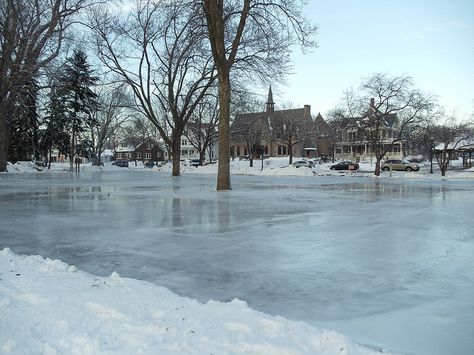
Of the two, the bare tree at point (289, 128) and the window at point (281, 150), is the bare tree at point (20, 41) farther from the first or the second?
the window at point (281, 150)

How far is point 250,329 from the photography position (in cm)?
378

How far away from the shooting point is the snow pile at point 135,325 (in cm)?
343

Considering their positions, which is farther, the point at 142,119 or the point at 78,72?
the point at 142,119

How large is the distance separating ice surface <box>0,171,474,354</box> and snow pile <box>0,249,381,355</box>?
1.64 ft

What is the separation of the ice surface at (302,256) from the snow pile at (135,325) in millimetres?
499

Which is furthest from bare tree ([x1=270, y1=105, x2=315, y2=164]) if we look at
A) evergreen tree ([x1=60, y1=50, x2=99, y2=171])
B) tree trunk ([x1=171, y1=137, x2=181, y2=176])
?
tree trunk ([x1=171, y1=137, x2=181, y2=176])

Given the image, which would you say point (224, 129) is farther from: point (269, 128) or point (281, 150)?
point (281, 150)

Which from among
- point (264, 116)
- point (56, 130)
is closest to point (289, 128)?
point (264, 116)

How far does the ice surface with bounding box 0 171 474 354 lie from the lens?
443cm

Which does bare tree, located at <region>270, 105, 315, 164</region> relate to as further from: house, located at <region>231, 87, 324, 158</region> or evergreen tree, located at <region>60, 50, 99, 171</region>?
evergreen tree, located at <region>60, 50, 99, 171</region>

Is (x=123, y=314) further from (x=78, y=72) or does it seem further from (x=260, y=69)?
(x=78, y=72)

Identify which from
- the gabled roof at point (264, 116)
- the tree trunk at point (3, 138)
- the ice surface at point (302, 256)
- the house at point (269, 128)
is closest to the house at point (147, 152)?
the house at point (269, 128)

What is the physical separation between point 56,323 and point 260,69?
2222 centimetres

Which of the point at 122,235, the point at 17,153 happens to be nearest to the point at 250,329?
the point at 122,235
